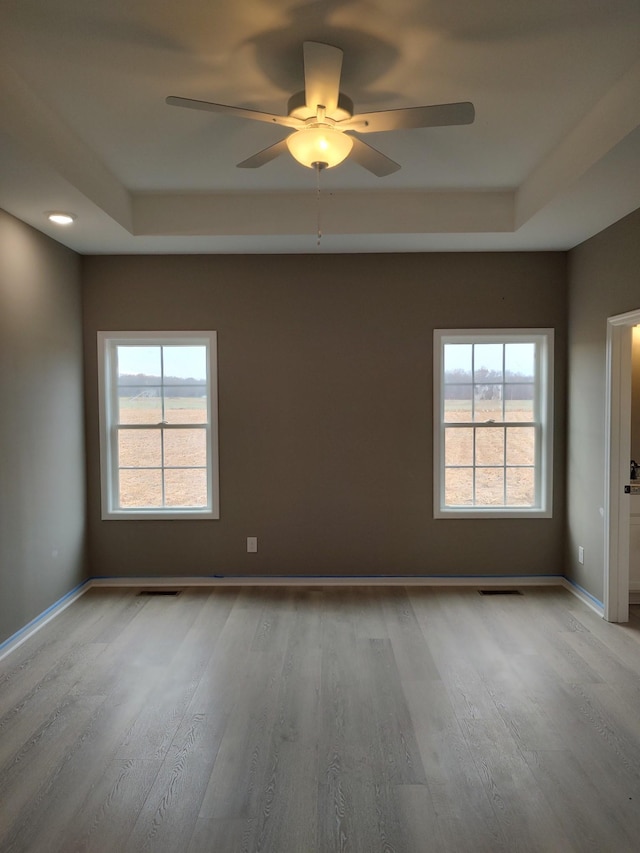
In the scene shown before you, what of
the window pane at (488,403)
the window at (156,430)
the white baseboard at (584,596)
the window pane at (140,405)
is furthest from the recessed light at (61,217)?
the white baseboard at (584,596)

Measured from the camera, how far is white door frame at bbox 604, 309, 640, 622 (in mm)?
3727

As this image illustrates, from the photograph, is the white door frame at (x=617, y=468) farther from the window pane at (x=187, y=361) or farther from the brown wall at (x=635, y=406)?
the window pane at (x=187, y=361)

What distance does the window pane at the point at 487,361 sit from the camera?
4.53 metres

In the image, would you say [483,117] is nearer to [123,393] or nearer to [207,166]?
[207,166]

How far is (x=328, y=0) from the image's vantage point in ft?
6.46

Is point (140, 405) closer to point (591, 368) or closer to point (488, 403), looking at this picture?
point (488, 403)

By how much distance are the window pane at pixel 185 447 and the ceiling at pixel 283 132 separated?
4.86 feet

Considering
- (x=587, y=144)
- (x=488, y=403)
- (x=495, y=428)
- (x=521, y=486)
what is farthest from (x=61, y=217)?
(x=521, y=486)

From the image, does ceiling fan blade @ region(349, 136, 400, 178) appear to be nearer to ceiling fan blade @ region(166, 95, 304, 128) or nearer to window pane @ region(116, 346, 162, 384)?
ceiling fan blade @ region(166, 95, 304, 128)

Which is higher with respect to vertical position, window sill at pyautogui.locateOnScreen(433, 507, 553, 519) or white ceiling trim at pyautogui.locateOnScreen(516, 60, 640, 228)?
white ceiling trim at pyautogui.locateOnScreen(516, 60, 640, 228)

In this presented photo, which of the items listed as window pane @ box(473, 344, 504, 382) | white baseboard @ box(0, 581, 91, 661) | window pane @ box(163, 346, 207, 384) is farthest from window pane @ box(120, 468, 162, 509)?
window pane @ box(473, 344, 504, 382)

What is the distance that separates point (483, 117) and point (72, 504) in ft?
12.6

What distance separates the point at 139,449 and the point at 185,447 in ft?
1.30

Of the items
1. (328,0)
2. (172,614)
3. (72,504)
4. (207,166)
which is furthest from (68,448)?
(328,0)
